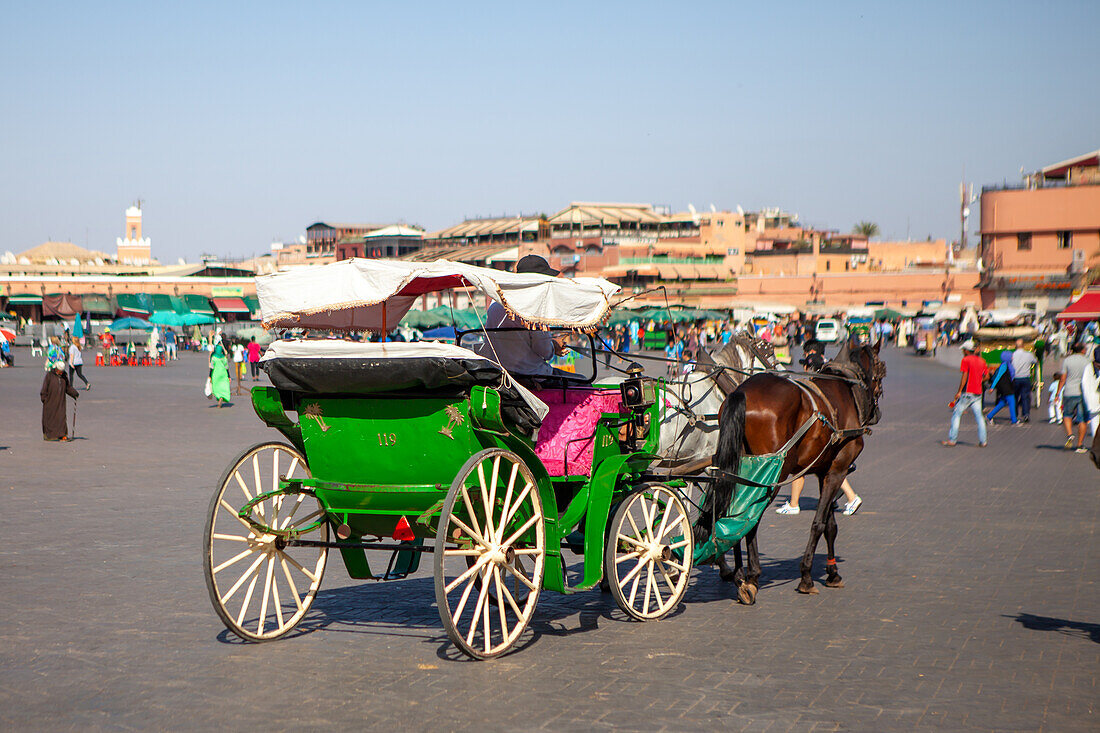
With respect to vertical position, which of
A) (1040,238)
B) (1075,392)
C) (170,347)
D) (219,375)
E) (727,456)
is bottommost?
(170,347)

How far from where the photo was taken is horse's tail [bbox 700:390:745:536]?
7.24 meters

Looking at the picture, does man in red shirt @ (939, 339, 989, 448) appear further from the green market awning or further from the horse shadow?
the green market awning

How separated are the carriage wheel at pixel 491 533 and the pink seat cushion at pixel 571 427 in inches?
19.8

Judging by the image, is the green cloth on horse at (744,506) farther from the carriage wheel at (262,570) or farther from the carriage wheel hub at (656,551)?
the carriage wheel at (262,570)

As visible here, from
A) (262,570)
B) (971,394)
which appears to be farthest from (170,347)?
(262,570)

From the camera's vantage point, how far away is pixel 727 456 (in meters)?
7.39

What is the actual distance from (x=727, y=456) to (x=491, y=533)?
2.27 metres

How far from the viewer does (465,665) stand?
5.51m

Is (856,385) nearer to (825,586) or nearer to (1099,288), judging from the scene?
(825,586)

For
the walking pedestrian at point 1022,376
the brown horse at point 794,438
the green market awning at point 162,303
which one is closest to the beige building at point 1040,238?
the walking pedestrian at point 1022,376

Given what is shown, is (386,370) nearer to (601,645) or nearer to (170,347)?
(601,645)

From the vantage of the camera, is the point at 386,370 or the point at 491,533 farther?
the point at 491,533

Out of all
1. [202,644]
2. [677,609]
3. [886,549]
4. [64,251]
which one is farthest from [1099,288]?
[64,251]

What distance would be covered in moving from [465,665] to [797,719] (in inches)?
65.3
